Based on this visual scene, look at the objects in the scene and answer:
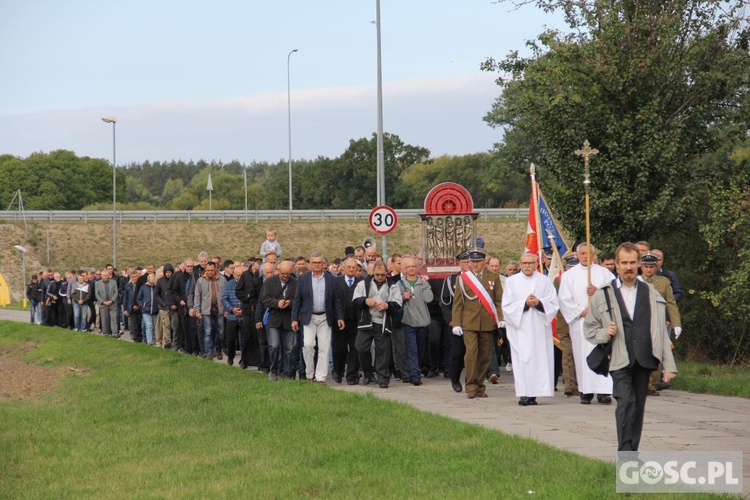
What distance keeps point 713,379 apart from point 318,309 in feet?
20.0

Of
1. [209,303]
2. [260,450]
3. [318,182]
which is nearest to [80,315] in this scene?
[209,303]

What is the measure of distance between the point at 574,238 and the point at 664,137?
10.3 ft

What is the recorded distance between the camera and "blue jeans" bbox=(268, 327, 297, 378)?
715 inches

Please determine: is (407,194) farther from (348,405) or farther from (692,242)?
(348,405)

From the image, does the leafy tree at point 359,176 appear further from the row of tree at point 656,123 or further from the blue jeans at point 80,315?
the row of tree at point 656,123

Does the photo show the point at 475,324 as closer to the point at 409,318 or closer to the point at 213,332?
the point at 409,318

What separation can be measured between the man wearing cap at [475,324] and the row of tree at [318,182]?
53.6m

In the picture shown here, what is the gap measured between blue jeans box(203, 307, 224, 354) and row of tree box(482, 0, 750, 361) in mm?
7258

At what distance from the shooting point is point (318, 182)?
3617 inches

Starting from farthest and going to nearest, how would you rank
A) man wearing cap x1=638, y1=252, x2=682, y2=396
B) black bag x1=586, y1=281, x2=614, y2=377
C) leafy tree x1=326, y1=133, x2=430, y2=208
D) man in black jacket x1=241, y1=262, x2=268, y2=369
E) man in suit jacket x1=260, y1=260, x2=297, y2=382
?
leafy tree x1=326, y1=133, x2=430, y2=208 → man in black jacket x1=241, y1=262, x2=268, y2=369 → man in suit jacket x1=260, y1=260, x2=297, y2=382 → man wearing cap x1=638, y1=252, x2=682, y2=396 → black bag x1=586, y1=281, x2=614, y2=377

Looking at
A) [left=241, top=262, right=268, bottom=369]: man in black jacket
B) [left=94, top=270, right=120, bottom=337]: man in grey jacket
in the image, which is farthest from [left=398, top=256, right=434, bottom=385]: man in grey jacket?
[left=94, top=270, right=120, bottom=337]: man in grey jacket

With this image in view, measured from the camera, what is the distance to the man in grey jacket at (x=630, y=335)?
9234mm

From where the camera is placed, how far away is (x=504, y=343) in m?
20.9

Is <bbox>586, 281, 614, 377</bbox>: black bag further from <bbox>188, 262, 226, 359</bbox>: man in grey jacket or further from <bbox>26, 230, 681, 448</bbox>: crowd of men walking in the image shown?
<bbox>188, 262, 226, 359</bbox>: man in grey jacket
